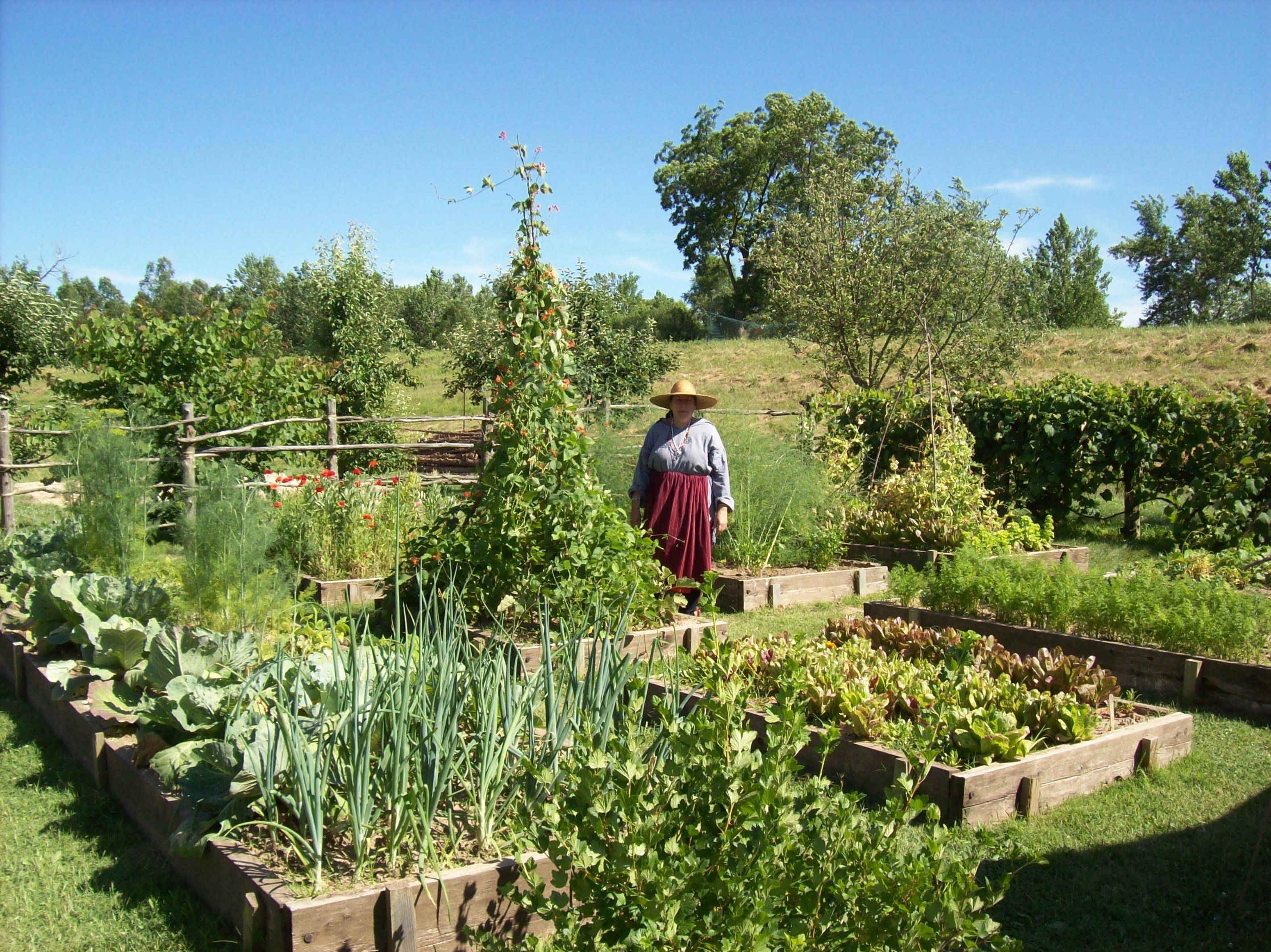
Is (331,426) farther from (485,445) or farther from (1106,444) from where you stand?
(1106,444)

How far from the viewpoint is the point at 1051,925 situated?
2.80 meters

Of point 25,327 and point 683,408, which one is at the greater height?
point 25,327

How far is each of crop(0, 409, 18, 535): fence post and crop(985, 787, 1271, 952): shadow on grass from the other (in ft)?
27.2

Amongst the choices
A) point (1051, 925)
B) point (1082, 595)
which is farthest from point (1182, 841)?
point (1082, 595)

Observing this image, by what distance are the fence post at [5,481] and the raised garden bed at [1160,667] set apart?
25.2 feet

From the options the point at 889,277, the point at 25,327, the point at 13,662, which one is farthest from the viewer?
the point at 889,277

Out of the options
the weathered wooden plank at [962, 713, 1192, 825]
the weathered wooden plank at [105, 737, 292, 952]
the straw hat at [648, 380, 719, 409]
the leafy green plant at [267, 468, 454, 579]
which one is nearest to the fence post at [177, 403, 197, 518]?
the leafy green plant at [267, 468, 454, 579]

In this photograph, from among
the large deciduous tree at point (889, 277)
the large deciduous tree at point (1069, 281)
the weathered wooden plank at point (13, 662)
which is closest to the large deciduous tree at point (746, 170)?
the large deciduous tree at point (1069, 281)


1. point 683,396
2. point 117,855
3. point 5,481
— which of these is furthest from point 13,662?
point 683,396

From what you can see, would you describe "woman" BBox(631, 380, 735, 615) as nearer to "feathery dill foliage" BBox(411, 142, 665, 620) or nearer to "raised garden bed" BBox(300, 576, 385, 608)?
"feathery dill foliage" BBox(411, 142, 665, 620)

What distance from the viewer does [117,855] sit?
3193mm

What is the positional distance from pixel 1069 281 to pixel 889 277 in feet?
93.8

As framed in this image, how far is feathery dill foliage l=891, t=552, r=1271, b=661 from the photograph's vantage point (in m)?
4.81

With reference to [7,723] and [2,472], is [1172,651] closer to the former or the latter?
[7,723]
